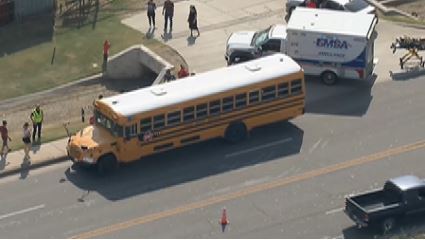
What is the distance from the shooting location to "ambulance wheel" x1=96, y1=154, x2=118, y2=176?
128 feet

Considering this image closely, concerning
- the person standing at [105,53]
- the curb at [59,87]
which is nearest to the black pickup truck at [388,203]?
the curb at [59,87]

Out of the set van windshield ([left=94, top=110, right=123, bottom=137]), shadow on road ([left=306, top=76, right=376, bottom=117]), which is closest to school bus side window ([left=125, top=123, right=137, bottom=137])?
van windshield ([left=94, top=110, right=123, bottom=137])

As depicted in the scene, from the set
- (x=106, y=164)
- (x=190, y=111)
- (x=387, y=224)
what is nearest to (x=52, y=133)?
(x=106, y=164)

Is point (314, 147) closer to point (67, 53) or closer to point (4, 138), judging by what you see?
point (4, 138)

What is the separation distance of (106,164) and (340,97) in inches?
410

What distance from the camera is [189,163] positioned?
39.9 m

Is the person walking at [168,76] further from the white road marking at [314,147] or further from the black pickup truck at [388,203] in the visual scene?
the black pickup truck at [388,203]

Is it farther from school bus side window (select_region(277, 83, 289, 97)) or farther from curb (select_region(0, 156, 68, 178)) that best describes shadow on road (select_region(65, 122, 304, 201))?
school bus side window (select_region(277, 83, 289, 97))

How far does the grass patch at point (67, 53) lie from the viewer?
48.8 metres

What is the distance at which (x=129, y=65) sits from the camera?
48.7 m

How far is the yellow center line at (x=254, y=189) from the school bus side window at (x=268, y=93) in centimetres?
341

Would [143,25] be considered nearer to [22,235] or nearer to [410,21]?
[410,21]

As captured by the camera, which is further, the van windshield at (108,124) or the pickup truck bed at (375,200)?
the van windshield at (108,124)

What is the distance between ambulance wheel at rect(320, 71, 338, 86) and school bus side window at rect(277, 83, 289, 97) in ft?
14.4
